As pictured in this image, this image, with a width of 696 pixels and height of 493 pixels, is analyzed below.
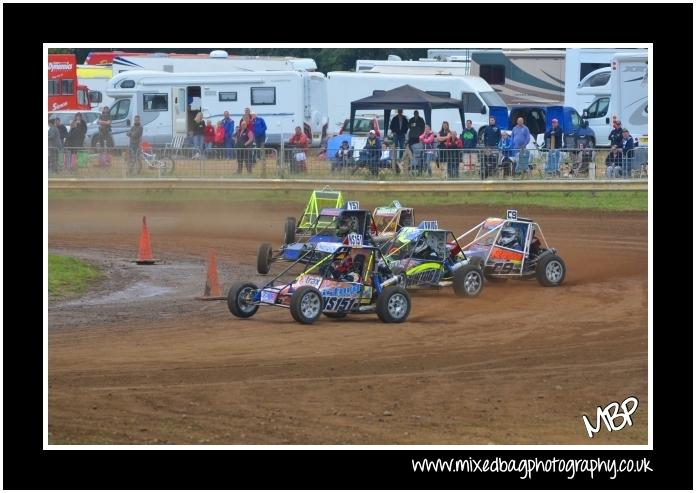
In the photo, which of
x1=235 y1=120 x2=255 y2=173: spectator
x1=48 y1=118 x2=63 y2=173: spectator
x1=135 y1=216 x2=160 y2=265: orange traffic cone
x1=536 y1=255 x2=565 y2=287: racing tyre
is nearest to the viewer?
x1=536 y1=255 x2=565 y2=287: racing tyre

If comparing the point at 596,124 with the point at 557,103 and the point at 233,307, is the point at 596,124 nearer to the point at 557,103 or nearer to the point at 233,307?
the point at 557,103

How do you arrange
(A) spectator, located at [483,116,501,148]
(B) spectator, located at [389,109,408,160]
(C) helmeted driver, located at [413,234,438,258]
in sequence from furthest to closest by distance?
(B) spectator, located at [389,109,408,160]
(A) spectator, located at [483,116,501,148]
(C) helmeted driver, located at [413,234,438,258]

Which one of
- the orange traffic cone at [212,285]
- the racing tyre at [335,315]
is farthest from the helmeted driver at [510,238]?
the orange traffic cone at [212,285]

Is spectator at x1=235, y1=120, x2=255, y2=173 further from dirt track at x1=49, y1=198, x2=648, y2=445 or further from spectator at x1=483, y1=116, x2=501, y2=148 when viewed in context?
dirt track at x1=49, y1=198, x2=648, y2=445

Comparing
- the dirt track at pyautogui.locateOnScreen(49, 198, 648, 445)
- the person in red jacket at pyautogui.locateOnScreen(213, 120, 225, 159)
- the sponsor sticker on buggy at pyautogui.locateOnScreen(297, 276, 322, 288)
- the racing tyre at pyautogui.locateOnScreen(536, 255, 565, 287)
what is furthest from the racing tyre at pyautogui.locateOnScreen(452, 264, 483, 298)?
the person in red jacket at pyautogui.locateOnScreen(213, 120, 225, 159)

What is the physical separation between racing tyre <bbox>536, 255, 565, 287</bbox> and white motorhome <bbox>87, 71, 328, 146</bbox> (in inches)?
744

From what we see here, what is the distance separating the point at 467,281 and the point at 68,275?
18.3ft

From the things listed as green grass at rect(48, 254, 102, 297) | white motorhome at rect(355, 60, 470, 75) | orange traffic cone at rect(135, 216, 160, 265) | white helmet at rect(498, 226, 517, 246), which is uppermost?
white motorhome at rect(355, 60, 470, 75)

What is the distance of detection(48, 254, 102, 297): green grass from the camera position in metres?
16.3

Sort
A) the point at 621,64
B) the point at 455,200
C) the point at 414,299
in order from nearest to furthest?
the point at 414,299 → the point at 455,200 → the point at 621,64

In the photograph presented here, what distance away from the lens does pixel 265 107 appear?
119 ft

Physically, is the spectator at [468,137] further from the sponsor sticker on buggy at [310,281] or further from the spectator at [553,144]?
the sponsor sticker on buggy at [310,281]

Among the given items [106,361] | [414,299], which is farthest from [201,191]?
[106,361]

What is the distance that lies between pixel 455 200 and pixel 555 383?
15.9 meters
